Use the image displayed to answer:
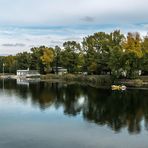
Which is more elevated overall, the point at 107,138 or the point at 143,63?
the point at 143,63

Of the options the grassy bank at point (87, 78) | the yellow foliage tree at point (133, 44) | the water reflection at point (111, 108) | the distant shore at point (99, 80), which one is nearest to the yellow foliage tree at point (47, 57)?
the grassy bank at point (87, 78)

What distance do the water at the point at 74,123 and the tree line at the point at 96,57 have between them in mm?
27430

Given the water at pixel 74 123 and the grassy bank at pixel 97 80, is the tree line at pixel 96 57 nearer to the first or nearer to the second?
the grassy bank at pixel 97 80

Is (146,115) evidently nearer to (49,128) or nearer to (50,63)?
(49,128)

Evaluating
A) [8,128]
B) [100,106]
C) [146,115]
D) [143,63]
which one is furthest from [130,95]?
[8,128]

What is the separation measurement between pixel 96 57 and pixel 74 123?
62511 mm

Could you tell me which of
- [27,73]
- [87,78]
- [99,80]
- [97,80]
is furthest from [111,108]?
[27,73]

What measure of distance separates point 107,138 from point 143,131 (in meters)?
3.97

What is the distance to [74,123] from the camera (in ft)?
114

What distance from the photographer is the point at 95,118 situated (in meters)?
37.3

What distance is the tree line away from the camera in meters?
79.4

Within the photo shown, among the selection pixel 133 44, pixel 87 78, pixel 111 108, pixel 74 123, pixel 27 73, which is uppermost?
pixel 133 44

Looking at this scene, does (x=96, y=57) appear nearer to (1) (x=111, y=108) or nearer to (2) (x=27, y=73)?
(2) (x=27, y=73)

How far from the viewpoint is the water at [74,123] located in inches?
1072
